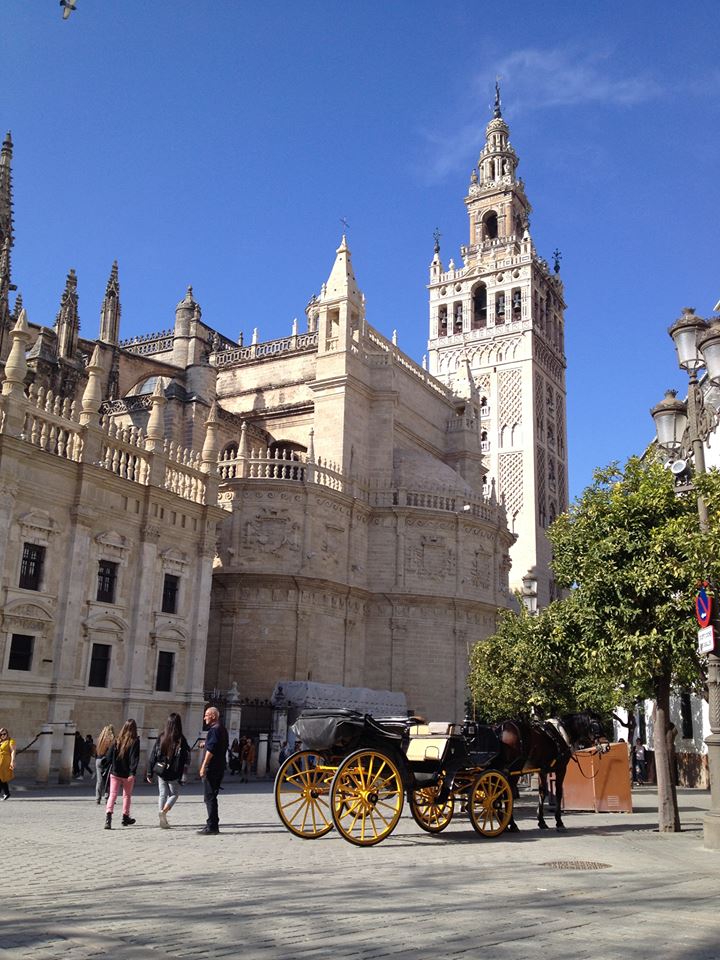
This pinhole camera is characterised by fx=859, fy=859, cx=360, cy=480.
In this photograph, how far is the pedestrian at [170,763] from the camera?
11672 mm

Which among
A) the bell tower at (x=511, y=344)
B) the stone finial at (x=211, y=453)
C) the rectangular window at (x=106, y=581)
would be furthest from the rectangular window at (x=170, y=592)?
the bell tower at (x=511, y=344)

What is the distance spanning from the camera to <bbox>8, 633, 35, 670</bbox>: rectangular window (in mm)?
18359

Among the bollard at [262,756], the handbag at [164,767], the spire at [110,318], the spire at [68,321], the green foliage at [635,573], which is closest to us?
the handbag at [164,767]

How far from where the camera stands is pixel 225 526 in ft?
102

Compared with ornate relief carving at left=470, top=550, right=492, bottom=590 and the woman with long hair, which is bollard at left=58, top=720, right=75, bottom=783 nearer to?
the woman with long hair

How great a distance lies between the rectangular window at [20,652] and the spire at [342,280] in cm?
2204

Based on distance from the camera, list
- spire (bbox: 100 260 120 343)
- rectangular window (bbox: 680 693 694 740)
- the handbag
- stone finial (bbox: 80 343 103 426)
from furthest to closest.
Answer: spire (bbox: 100 260 120 343)
rectangular window (bbox: 680 693 694 740)
stone finial (bbox: 80 343 103 426)
the handbag

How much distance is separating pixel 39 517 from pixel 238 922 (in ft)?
48.5

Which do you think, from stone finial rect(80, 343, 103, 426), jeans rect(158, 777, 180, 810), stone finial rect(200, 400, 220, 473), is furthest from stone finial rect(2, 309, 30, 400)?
jeans rect(158, 777, 180, 810)

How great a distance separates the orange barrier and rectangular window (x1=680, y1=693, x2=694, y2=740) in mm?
11222

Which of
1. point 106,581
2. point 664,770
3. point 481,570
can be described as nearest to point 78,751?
point 106,581

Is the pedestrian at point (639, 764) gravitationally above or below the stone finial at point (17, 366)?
below

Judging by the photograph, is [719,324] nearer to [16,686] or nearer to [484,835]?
[484,835]

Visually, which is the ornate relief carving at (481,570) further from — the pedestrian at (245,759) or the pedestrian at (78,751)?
the pedestrian at (78,751)
